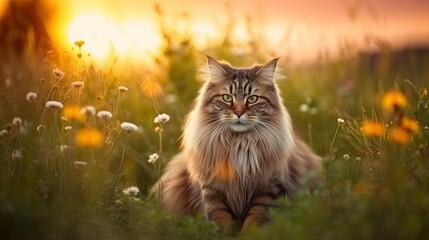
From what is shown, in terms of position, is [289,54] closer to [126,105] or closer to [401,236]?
[126,105]

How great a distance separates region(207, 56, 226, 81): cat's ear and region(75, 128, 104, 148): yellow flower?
954 mm

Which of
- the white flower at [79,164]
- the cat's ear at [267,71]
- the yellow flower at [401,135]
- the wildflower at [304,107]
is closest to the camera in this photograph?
the yellow flower at [401,135]

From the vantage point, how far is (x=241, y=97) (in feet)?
13.4

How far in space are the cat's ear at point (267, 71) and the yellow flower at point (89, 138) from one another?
3.97 feet

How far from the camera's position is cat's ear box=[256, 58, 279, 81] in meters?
4.22

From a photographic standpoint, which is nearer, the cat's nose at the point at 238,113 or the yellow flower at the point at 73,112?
the yellow flower at the point at 73,112

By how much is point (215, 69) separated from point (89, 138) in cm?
108

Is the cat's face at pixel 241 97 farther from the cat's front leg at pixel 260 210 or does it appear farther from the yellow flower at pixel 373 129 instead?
the yellow flower at pixel 373 129

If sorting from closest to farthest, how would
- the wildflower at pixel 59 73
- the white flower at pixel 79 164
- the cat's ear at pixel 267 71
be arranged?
the white flower at pixel 79 164 → the wildflower at pixel 59 73 → the cat's ear at pixel 267 71

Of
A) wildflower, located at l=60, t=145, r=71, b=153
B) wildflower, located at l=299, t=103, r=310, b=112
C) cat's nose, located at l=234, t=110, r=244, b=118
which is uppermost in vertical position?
cat's nose, located at l=234, t=110, r=244, b=118

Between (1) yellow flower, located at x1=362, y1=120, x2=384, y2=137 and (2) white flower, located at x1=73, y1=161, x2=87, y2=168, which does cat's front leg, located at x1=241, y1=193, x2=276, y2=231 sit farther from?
(2) white flower, located at x1=73, y1=161, x2=87, y2=168

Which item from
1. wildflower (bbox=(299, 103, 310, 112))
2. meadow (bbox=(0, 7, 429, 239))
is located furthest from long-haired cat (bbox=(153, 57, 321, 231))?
wildflower (bbox=(299, 103, 310, 112))

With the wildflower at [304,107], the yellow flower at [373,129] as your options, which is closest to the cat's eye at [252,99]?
the yellow flower at [373,129]

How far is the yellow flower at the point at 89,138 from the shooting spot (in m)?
3.77
